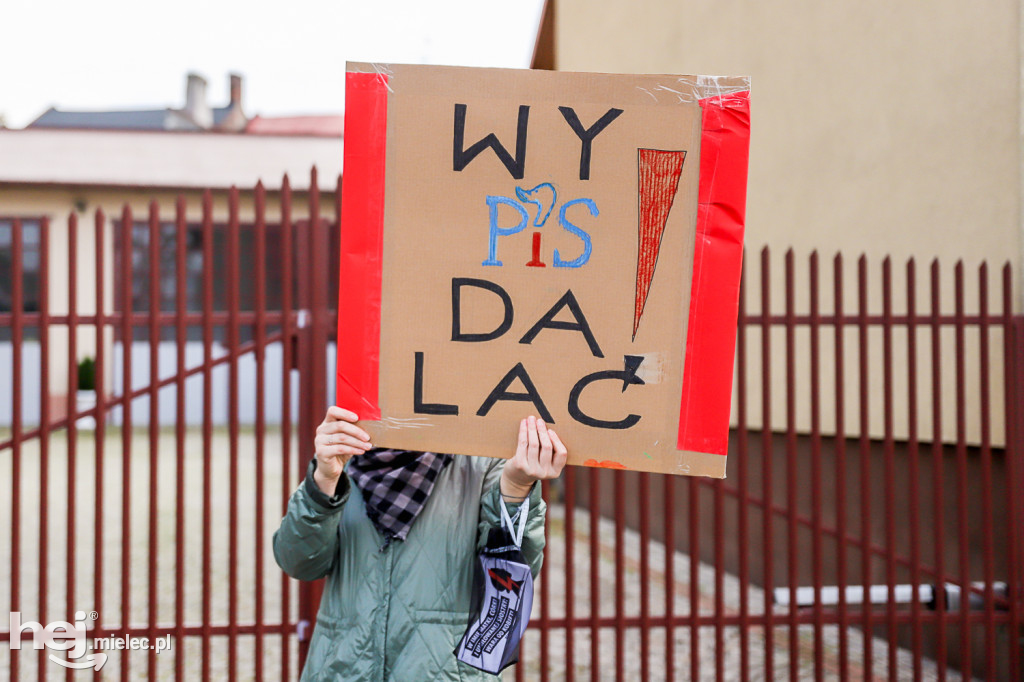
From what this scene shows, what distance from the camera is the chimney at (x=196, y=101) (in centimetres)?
1961

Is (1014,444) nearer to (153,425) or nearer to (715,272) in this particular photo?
(715,272)

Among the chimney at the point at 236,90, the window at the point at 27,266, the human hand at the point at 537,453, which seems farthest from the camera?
the chimney at the point at 236,90

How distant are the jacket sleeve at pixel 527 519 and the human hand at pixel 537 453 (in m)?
0.13

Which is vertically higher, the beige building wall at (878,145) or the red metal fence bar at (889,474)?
the beige building wall at (878,145)

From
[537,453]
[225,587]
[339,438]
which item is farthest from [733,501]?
[339,438]

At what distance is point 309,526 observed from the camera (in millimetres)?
1579

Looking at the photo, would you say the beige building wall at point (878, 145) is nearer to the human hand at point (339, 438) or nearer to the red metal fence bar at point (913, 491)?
the red metal fence bar at point (913, 491)

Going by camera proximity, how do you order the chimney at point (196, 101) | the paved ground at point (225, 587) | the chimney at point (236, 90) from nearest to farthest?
the paved ground at point (225, 587) < the chimney at point (196, 101) < the chimney at point (236, 90)

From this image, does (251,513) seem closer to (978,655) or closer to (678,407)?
(978,655)

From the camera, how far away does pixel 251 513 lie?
8.28 meters

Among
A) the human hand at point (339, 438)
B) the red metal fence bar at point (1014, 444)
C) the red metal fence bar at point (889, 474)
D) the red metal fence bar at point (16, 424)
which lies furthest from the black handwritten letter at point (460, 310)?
the red metal fence bar at point (1014, 444)

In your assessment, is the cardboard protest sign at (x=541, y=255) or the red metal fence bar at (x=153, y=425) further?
the red metal fence bar at (x=153, y=425)

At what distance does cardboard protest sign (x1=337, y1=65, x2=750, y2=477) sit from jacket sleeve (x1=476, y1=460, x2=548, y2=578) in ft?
0.54

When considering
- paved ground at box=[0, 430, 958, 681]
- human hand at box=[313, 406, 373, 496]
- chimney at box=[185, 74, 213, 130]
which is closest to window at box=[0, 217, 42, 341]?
chimney at box=[185, 74, 213, 130]
